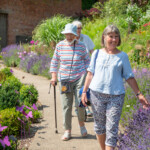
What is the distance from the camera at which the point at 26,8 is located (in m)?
16.3

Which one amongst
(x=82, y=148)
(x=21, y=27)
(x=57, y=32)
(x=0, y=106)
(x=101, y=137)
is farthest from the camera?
(x=21, y=27)

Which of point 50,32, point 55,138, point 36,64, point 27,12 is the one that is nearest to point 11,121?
point 55,138

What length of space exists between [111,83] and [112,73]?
103 millimetres

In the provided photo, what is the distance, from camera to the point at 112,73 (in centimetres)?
278

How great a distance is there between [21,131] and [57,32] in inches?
358

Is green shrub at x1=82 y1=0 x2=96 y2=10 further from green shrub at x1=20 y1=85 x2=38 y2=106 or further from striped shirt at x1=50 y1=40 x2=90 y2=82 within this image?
striped shirt at x1=50 y1=40 x2=90 y2=82

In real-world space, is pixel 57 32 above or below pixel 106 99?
above

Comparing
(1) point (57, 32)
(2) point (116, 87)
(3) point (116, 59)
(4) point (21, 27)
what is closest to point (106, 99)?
(2) point (116, 87)

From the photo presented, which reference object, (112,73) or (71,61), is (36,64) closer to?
(71,61)

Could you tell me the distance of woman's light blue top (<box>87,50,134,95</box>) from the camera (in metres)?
2.78

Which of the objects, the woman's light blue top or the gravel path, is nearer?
the woman's light blue top

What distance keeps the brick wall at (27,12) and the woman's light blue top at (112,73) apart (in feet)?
44.3

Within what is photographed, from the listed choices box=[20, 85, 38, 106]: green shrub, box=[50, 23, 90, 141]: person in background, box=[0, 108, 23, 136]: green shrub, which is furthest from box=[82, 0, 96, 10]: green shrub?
box=[0, 108, 23, 136]: green shrub

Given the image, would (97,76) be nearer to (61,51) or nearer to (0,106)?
(61,51)
